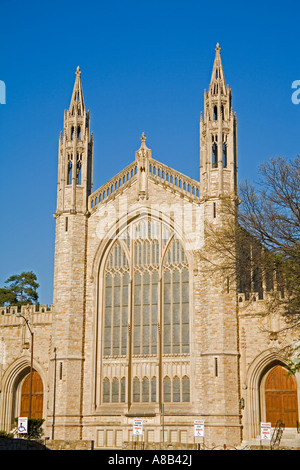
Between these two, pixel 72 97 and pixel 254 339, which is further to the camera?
pixel 72 97

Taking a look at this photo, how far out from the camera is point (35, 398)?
41.8 m

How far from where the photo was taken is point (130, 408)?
38.3 meters

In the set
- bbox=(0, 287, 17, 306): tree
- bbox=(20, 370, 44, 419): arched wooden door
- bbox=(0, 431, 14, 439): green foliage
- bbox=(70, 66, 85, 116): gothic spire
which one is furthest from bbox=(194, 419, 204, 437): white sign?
bbox=(0, 287, 17, 306): tree

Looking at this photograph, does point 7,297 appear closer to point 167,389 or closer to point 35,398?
point 35,398

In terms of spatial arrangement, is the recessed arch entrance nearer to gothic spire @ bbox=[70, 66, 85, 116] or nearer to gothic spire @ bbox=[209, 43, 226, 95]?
gothic spire @ bbox=[70, 66, 85, 116]

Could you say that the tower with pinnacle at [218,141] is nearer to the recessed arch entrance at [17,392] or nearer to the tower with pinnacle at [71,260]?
the tower with pinnacle at [71,260]

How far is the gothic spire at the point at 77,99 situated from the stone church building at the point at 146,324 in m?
0.12

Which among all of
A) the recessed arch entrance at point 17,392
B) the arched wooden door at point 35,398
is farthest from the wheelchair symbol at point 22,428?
the arched wooden door at point 35,398

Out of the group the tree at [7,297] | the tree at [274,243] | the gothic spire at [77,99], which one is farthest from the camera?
the tree at [7,297]

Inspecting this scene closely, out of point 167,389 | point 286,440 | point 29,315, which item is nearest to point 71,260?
point 29,315

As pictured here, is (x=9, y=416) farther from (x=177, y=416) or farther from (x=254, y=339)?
(x=254, y=339)

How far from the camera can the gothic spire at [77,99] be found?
1692 inches

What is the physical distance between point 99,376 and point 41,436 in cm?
444
